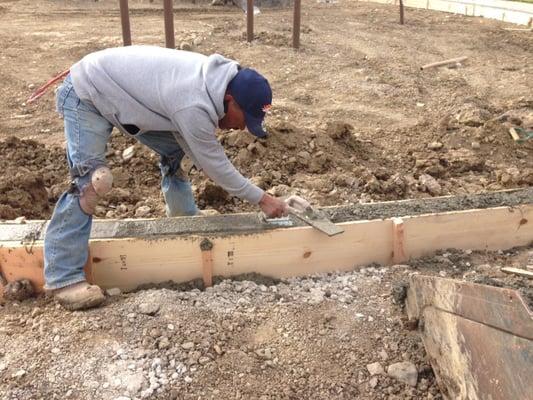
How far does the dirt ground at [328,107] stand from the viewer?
4551 millimetres

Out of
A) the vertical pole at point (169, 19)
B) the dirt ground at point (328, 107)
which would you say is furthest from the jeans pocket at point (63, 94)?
the vertical pole at point (169, 19)

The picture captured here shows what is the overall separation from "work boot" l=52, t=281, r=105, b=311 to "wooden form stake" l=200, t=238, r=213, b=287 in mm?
575

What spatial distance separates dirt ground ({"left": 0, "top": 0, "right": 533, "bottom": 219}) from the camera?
4551mm

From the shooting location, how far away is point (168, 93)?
264 cm

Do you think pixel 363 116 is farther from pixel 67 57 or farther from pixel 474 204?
pixel 67 57

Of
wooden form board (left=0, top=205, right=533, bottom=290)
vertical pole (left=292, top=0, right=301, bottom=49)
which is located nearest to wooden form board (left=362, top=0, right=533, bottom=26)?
vertical pole (left=292, top=0, right=301, bottom=49)

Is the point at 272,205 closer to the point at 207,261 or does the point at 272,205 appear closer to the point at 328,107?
the point at 207,261

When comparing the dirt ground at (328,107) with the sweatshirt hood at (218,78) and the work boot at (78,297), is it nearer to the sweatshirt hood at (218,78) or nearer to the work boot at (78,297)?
the work boot at (78,297)

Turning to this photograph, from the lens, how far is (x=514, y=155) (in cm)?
535

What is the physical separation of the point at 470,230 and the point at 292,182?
162 cm

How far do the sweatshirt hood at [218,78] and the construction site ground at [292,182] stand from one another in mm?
1069

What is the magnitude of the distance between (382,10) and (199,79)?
1235 cm

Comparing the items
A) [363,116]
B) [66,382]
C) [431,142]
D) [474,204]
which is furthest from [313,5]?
[66,382]

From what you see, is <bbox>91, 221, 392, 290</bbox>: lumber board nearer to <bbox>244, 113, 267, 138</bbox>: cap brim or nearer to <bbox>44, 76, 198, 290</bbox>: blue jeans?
<bbox>44, 76, 198, 290</bbox>: blue jeans
